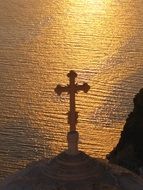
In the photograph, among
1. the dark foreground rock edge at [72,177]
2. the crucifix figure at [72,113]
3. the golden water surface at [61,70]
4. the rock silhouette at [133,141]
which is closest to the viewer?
the dark foreground rock edge at [72,177]

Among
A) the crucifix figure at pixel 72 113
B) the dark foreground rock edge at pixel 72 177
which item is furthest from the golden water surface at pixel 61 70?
the crucifix figure at pixel 72 113

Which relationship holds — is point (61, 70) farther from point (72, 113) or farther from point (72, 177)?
point (72, 177)

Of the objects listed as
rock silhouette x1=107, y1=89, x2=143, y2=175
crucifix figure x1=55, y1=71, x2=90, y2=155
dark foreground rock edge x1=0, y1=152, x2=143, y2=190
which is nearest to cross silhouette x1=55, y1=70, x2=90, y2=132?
crucifix figure x1=55, y1=71, x2=90, y2=155

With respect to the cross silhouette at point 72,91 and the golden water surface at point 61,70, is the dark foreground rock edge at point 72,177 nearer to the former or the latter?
the cross silhouette at point 72,91

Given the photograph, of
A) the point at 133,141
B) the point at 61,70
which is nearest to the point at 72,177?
the point at 133,141

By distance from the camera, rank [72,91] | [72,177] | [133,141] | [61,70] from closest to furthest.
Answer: [72,177] → [72,91] → [133,141] → [61,70]

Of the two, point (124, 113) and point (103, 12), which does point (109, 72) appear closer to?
point (124, 113)

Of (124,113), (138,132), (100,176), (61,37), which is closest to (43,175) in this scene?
(100,176)

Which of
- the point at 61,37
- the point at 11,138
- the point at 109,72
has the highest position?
the point at 61,37

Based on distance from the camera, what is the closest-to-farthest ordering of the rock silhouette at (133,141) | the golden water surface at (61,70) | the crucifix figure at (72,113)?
the crucifix figure at (72,113) → the rock silhouette at (133,141) → the golden water surface at (61,70)
